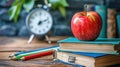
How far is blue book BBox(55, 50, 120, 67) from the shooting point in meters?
0.86

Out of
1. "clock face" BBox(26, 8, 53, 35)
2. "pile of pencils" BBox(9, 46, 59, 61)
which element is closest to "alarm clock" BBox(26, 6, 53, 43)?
"clock face" BBox(26, 8, 53, 35)

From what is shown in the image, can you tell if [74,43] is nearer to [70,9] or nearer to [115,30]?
[115,30]

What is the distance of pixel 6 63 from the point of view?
961 millimetres

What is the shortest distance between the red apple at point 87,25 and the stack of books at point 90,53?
48 mm

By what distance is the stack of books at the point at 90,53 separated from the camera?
869 millimetres

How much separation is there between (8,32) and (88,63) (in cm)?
115

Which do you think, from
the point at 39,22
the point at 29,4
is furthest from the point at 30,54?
the point at 29,4

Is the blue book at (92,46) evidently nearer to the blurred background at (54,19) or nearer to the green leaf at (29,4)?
the green leaf at (29,4)

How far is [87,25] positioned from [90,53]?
0.12m

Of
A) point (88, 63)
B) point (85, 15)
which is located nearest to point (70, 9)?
point (85, 15)

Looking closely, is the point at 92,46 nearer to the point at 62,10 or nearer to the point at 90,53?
the point at 90,53

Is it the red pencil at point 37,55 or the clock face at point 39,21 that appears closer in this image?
the red pencil at point 37,55

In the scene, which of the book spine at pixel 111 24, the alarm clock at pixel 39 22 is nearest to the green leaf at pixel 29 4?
the alarm clock at pixel 39 22

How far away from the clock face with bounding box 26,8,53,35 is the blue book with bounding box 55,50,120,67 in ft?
1.75
